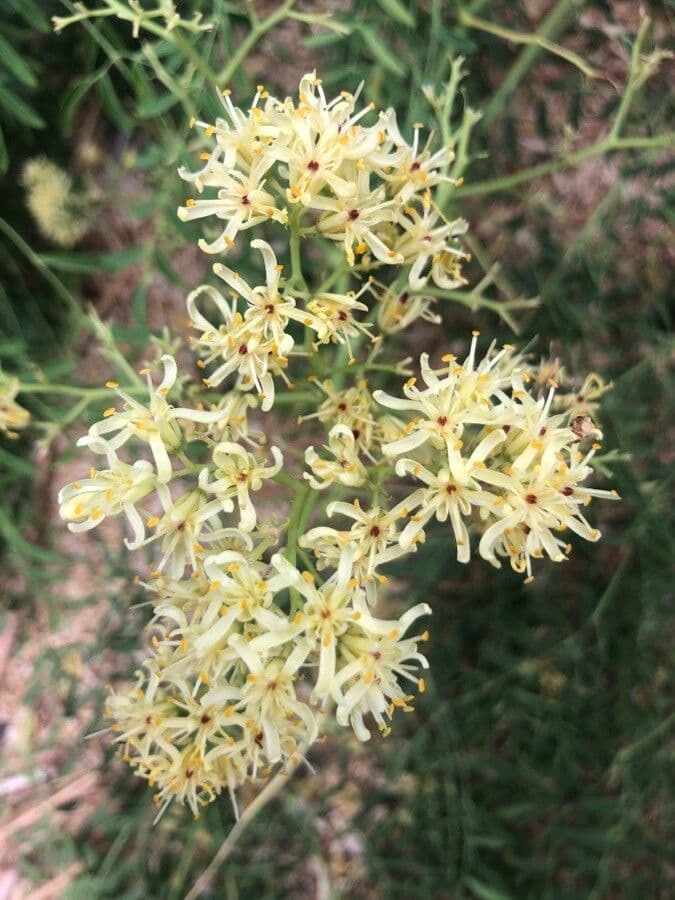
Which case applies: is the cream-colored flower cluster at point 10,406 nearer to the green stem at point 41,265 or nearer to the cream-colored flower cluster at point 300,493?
the green stem at point 41,265

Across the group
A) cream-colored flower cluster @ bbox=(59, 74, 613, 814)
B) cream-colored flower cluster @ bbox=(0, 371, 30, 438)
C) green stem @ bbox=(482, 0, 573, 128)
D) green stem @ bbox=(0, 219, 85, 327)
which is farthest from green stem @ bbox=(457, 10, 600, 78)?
cream-colored flower cluster @ bbox=(0, 371, 30, 438)

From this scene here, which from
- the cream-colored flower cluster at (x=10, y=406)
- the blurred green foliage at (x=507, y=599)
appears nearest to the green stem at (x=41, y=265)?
the blurred green foliage at (x=507, y=599)

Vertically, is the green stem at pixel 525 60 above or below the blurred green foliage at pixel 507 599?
above

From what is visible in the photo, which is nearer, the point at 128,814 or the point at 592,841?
the point at 592,841

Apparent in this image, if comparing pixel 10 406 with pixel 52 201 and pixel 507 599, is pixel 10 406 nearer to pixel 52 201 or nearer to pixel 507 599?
pixel 52 201

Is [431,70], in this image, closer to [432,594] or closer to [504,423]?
[504,423]

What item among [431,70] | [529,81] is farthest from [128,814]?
[529,81]

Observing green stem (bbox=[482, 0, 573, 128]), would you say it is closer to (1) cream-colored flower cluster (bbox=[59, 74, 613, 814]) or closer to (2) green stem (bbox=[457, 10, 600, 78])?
(2) green stem (bbox=[457, 10, 600, 78])

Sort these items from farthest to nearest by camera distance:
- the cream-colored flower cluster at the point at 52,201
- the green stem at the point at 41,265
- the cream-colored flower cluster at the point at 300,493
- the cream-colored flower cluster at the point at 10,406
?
the cream-colored flower cluster at the point at 52,201 → the green stem at the point at 41,265 → the cream-colored flower cluster at the point at 10,406 → the cream-colored flower cluster at the point at 300,493
